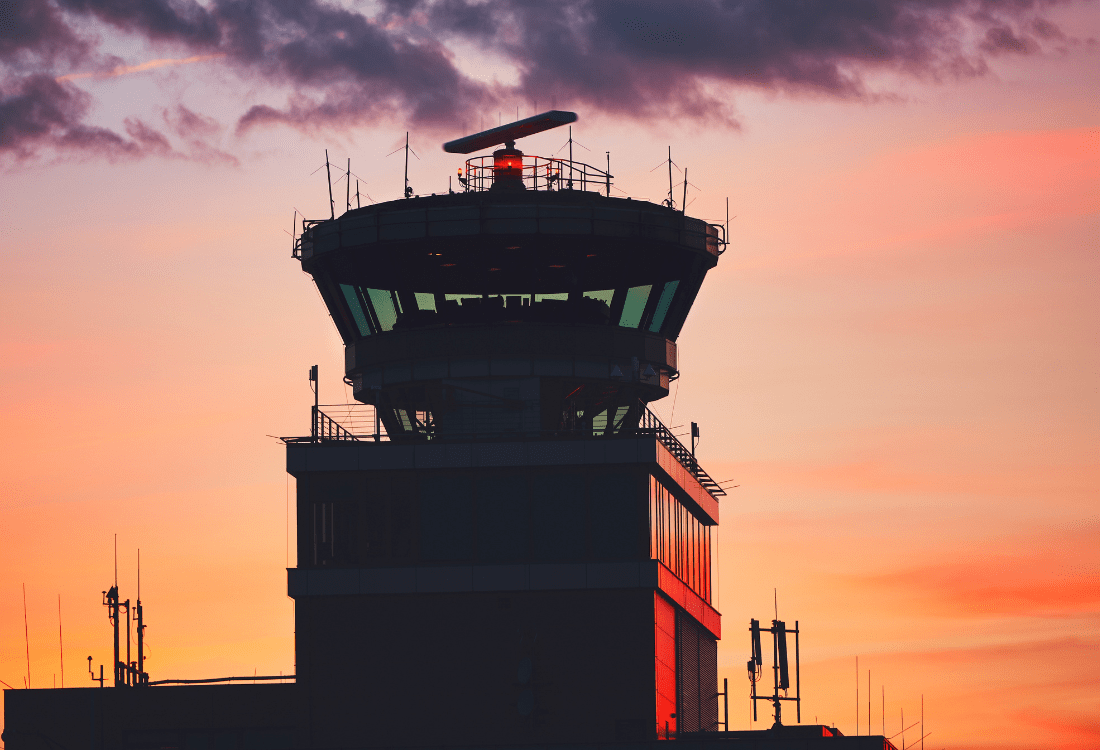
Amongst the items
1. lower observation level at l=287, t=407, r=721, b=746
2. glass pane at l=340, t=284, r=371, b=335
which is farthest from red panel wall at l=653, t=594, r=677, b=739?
glass pane at l=340, t=284, r=371, b=335

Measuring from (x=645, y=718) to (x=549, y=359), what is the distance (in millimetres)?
15996

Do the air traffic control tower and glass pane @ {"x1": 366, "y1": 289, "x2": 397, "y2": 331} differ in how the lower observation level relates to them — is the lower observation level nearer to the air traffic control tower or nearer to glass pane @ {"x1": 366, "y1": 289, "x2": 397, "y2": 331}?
the air traffic control tower

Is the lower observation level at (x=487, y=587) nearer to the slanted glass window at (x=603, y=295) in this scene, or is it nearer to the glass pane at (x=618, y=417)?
the glass pane at (x=618, y=417)

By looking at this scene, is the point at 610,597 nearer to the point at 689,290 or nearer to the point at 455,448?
the point at 455,448

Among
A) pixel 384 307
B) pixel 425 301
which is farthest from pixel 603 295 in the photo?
pixel 384 307

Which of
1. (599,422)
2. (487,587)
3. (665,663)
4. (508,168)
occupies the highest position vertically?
(508,168)

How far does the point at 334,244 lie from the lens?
322 ft

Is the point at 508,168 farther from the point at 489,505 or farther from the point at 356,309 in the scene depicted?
the point at 489,505

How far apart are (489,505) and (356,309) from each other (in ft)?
38.5

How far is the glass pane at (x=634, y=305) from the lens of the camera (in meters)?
98.8

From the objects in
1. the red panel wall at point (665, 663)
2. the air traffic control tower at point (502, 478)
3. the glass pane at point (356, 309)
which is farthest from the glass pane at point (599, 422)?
the glass pane at point (356, 309)

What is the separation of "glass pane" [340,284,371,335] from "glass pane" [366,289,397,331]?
0.74 meters

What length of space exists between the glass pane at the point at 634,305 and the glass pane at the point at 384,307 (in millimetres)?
9727

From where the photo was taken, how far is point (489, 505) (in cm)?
9350
